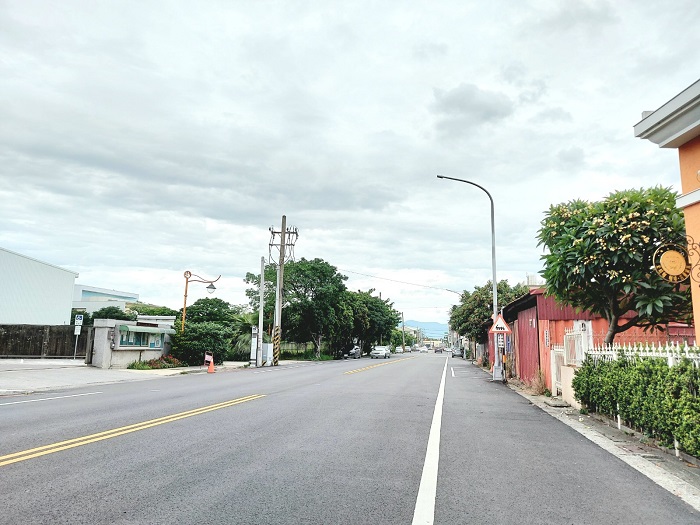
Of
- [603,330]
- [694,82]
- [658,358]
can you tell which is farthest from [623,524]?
[603,330]

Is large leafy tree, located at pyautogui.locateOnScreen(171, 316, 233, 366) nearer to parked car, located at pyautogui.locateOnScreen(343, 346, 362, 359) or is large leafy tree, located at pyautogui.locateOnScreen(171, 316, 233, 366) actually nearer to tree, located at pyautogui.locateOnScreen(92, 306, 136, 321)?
parked car, located at pyautogui.locateOnScreen(343, 346, 362, 359)

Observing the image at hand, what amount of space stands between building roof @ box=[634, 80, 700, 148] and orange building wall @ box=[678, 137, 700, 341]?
177 millimetres

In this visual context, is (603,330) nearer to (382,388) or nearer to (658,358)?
(382,388)

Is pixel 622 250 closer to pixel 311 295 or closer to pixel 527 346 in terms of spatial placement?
pixel 527 346

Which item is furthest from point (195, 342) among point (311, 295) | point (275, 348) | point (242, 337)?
point (311, 295)

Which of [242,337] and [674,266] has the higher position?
[674,266]

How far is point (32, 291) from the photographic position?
204 ft

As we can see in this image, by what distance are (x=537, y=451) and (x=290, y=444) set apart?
3.61m

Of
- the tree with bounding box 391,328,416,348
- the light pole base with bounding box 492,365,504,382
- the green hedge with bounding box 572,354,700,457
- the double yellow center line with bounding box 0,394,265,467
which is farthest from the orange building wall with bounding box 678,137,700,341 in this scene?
the tree with bounding box 391,328,416,348

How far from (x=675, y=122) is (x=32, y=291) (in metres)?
68.2

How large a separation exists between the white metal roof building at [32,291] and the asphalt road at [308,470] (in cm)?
5394

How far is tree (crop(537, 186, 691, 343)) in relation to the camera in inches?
438

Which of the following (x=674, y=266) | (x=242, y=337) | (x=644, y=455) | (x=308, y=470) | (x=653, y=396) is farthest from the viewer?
(x=242, y=337)

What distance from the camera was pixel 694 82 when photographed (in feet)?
27.4
